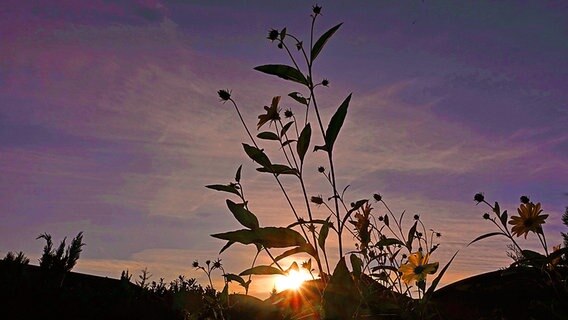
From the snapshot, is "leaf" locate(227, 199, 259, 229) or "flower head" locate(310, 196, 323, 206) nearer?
"leaf" locate(227, 199, 259, 229)

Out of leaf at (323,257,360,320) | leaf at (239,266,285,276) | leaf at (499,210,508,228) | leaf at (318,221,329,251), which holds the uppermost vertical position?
leaf at (499,210,508,228)

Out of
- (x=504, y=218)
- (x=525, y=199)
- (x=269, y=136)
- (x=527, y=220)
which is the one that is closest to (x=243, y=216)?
(x=269, y=136)

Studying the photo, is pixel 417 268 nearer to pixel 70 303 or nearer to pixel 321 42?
pixel 321 42

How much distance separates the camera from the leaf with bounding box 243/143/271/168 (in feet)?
4.75

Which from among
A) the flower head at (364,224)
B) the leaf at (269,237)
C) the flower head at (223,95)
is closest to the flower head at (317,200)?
the flower head at (364,224)

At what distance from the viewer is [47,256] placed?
336 inches

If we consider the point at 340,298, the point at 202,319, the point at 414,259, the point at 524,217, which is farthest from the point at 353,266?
the point at 202,319

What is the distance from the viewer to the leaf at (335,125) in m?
1.27

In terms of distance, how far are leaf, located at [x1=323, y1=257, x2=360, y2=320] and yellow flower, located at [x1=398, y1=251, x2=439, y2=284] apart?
3.40ft

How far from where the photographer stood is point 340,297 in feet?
3.22

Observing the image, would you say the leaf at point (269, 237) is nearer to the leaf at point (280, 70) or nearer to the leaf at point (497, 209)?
the leaf at point (280, 70)

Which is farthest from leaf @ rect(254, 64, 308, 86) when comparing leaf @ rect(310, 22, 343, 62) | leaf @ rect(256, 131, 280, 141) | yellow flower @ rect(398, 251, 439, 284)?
yellow flower @ rect(398, 251, 439, 284)

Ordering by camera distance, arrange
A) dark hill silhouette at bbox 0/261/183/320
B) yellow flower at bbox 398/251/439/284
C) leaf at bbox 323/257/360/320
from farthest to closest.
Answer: dark hill silhouette at bbox 0/261/183/320 < yellow flower at bbox 398/251/439/284 < leaf at bbox 323/257/360/320

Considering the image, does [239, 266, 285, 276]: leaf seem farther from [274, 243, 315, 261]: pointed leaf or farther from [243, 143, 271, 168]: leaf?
[243, 143, 271, 168]: leaf
